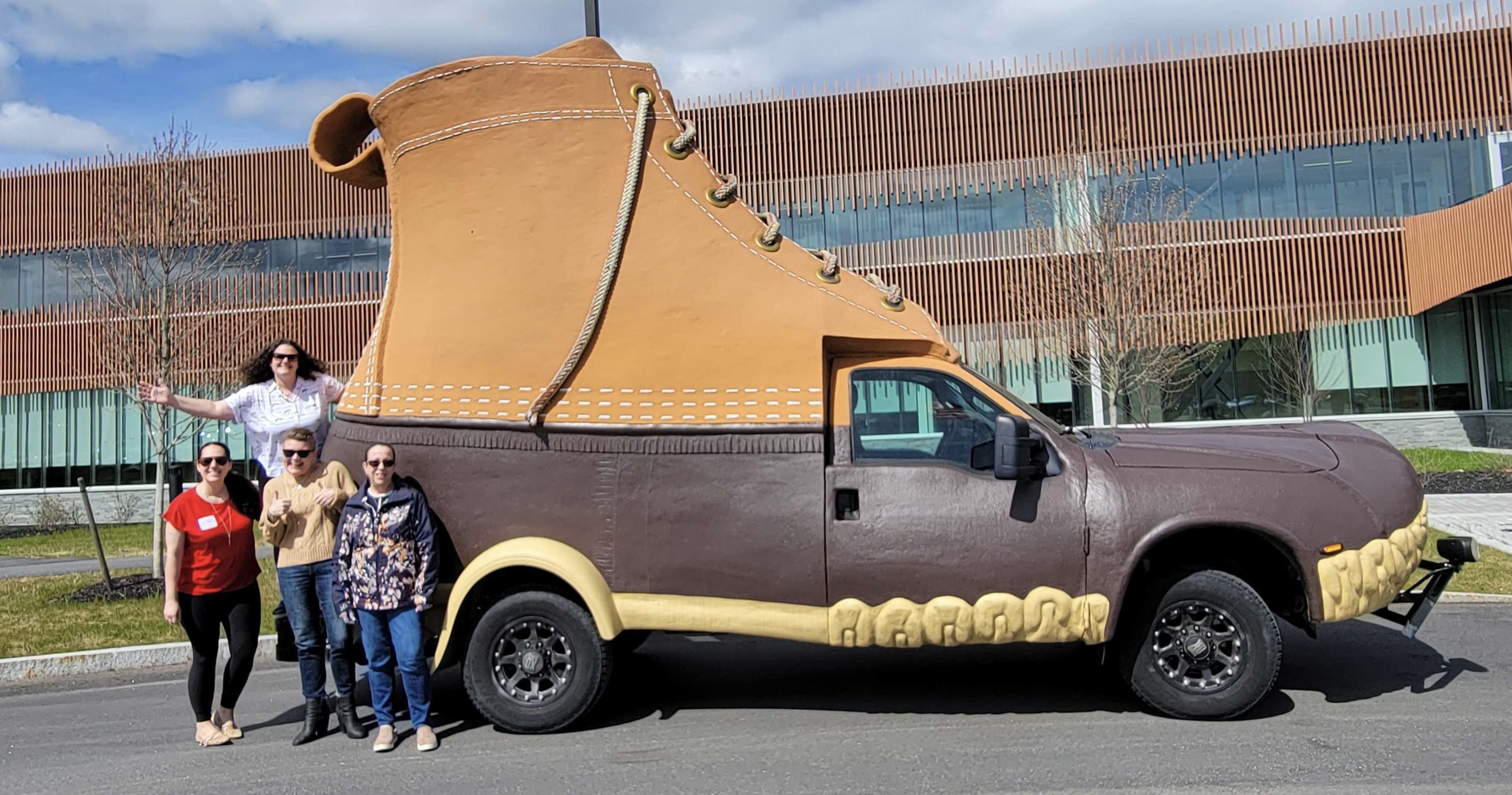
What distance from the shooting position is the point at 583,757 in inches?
185

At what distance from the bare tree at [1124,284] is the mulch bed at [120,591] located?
12.6m

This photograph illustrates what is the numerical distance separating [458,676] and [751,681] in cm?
193

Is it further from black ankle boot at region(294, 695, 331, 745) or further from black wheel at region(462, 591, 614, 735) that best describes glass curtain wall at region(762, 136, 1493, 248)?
black ankle boot at region(294, 695, 331, 745)

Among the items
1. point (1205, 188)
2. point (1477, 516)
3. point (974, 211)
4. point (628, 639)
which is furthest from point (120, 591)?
point (1205, 188)

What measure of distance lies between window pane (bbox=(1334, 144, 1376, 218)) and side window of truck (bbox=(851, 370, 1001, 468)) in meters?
19.8

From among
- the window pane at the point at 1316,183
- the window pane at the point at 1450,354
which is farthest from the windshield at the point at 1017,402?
the window pane at the point at 1450,354

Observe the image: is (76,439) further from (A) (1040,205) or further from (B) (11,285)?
(A) (1040,205)

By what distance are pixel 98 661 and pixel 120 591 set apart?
3.08m

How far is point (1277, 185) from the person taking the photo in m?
21.0

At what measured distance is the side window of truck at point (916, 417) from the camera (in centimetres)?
497

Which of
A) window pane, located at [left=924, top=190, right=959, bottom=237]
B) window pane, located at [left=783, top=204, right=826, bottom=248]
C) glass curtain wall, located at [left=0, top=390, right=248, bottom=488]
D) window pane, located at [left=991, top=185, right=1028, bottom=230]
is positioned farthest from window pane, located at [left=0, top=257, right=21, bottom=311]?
window pane, located at [left=991, top=185, right=1028, bottom=230]

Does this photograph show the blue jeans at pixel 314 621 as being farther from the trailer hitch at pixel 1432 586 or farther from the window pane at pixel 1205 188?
the window pane at pixel 1205 188

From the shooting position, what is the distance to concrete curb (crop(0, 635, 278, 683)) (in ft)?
24.1

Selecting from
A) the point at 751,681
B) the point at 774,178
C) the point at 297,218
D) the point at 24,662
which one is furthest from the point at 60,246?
the point at 751,681
